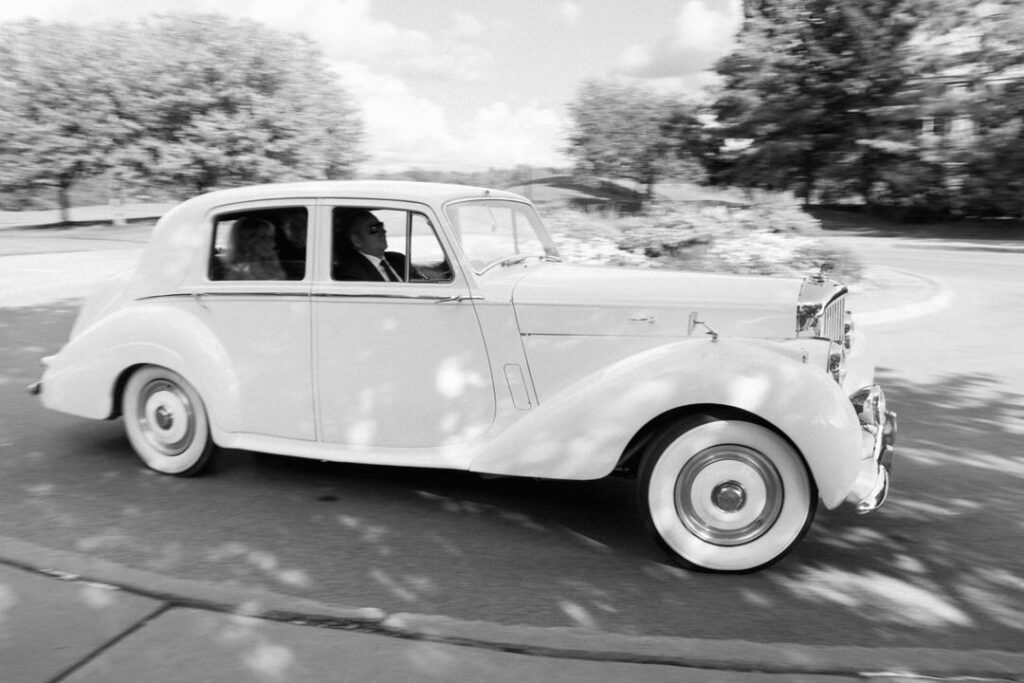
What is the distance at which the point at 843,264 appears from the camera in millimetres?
13062

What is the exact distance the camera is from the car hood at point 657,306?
408 centimetres

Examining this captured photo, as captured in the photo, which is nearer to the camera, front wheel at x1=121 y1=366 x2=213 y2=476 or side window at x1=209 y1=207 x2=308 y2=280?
side window at x1=209 y1=207 x2=308 y2=280

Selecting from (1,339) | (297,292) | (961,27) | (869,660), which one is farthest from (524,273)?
(961,27)

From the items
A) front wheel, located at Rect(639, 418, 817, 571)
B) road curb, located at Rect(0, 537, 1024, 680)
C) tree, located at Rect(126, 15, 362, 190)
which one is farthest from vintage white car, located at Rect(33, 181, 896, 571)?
tree, located at Rect(126, 15, 362, 190)

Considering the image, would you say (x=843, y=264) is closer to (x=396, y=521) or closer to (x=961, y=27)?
(x=396, y=521)

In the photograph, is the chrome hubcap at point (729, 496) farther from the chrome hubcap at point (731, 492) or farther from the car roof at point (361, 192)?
the car roof at point (361, 192)

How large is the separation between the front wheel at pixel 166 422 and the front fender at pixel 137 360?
0.11m

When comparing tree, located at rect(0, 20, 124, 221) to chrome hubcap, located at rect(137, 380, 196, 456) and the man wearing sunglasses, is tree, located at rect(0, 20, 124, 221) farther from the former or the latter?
the man wearing sunglasses

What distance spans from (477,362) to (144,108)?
2755 centimetres

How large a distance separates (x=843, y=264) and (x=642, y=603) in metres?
10.6

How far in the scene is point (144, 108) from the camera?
28.3 metres

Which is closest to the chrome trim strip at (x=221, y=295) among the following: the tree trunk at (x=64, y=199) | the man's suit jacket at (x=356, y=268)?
the man's suit jacket at (x=356, y=268)

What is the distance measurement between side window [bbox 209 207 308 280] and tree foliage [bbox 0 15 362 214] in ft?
80.9

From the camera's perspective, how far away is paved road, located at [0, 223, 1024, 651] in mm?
3467
